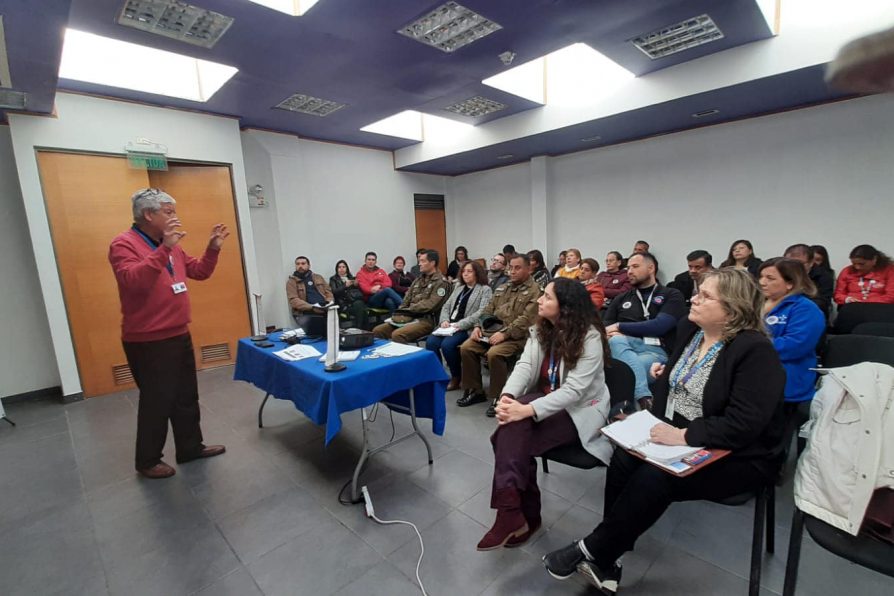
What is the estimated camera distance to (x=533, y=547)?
179cm

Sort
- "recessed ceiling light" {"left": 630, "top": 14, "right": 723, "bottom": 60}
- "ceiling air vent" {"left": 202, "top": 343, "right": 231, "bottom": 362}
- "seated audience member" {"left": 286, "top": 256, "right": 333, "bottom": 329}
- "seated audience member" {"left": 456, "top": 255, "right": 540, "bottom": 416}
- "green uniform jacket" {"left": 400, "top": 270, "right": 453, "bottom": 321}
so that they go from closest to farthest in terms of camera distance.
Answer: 1. "recessed ceiling light" {"left": 630, "top": 14, "right": 723, "bottom": 60}
2. "seated audience member" {"left": 456, "top": 255, "right": 540, "bottom": 416}
3. "green uniform jacket" {"left": 400, "top": 270, "right": 453, "bottom": 321}
4. "ceiling air vent" {"left": 202, "top": 343, "right": 231, "bottom": 362}
5. "seated audience member" {"left": 286, "top": 256, "right": 333, "bottom": 329}

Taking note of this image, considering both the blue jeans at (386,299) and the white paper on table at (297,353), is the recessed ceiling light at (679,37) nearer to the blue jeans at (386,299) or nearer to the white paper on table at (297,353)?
the white paper on table at (297,353)

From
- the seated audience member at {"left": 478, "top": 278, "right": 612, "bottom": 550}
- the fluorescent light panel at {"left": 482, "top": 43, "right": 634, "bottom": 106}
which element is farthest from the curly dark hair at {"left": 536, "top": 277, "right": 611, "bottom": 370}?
the fluorescent light panel at {"left": 482, "top": 43, "right": 634, "bottom": 106}

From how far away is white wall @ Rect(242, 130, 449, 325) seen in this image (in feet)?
17.7

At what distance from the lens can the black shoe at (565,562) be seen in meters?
1.54

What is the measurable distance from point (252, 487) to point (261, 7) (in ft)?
9.85

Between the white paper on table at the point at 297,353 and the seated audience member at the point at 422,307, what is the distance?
4.92ft

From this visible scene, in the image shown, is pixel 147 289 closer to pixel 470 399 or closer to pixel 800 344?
pixel 470 399

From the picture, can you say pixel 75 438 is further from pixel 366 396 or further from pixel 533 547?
pixel 533 547

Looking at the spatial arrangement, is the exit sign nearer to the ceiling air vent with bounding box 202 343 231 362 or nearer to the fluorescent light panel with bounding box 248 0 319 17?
the ceiling air vent with bounding box 202 343 231 362

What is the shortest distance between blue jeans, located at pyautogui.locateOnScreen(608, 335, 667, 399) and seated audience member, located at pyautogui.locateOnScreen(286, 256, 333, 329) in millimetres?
3800

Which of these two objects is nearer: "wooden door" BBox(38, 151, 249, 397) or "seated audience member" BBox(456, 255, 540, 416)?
"seated audience member" BBox(456, 255, 540, 416)

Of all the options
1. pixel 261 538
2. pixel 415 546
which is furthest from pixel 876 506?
pixel 261 538

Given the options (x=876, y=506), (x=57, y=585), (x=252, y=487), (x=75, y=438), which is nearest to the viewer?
(x=876, y=506)
